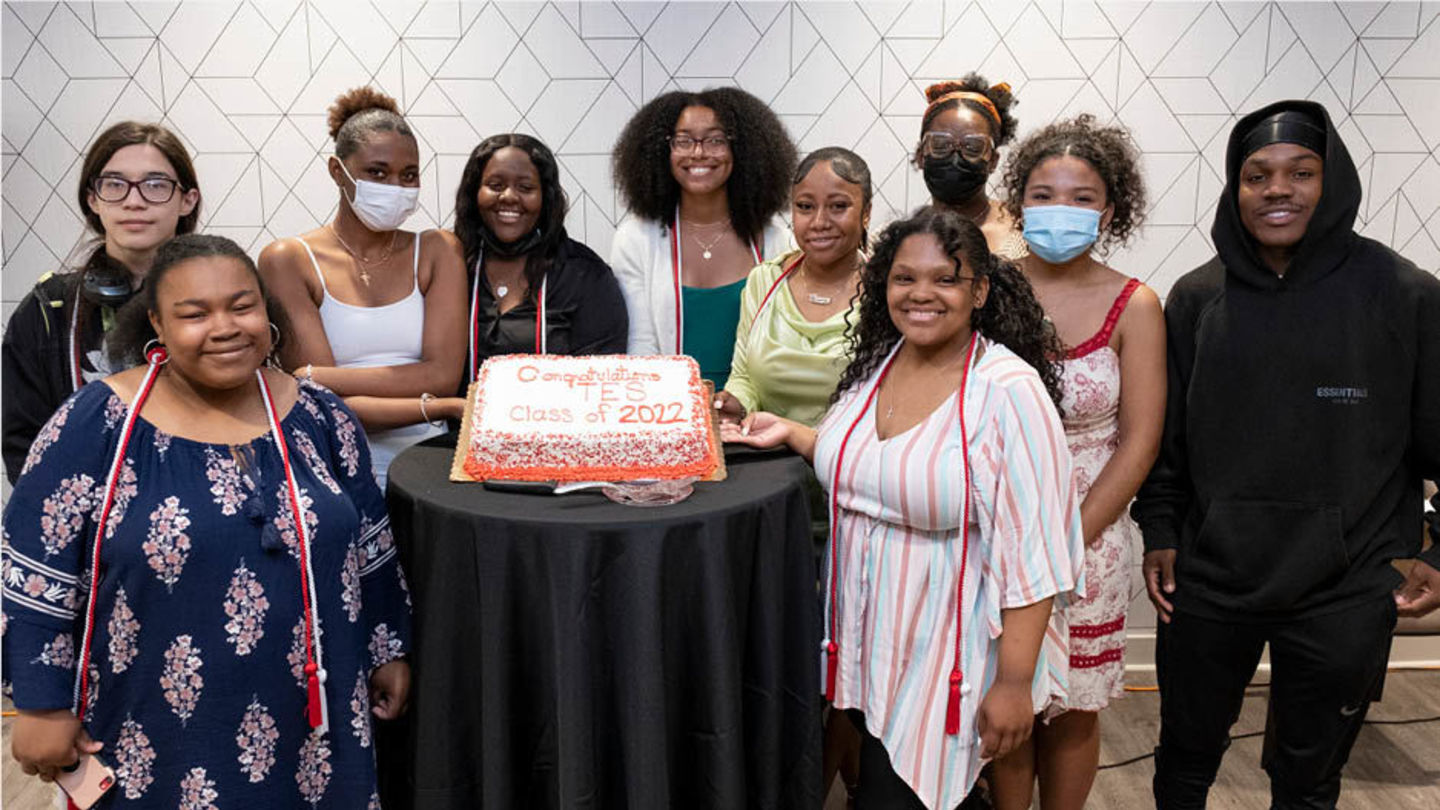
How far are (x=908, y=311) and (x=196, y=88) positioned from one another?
2852 millimetres

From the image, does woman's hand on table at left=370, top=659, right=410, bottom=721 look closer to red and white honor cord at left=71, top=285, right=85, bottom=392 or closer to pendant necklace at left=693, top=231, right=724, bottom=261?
red and white honor cord at left=71, top=285, right=85, bottom=392

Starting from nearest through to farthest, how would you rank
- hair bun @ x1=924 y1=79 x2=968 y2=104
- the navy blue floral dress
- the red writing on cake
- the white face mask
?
the navy blue floral dress
the red writing on cake
the white face mask
hair bun @ x1=924 y1=79 x2=968 y2=104

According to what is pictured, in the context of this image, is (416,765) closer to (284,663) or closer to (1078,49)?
(284,663)

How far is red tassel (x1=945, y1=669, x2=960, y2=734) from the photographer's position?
205cm

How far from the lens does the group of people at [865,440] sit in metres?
1.86

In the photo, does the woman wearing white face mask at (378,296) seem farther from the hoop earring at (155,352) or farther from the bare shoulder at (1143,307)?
the bare shoulder at (1143,307)

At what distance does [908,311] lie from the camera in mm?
2094

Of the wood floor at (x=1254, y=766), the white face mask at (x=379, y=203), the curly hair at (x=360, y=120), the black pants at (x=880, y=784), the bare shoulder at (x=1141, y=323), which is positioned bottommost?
the wood floor at (x=1254, y=766)

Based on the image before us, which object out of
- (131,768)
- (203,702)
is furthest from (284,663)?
(131,768)

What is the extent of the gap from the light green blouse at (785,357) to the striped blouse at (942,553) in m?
0.39

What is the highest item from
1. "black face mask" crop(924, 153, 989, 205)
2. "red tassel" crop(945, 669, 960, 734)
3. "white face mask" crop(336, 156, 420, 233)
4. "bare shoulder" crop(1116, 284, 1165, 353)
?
"black face mask" crop(924, 153, 989, 205)

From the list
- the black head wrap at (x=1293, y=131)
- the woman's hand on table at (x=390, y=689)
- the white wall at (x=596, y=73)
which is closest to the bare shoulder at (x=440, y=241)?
the white wall at (x=596, y=73)

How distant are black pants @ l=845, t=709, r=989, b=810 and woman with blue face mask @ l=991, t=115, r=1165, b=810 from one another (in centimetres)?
30

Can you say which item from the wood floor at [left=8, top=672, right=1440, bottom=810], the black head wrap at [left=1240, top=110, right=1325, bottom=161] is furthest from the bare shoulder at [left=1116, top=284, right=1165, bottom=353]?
the wood floor at [left=8, top=672, right=1440, bottom=810]
